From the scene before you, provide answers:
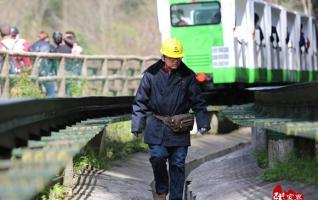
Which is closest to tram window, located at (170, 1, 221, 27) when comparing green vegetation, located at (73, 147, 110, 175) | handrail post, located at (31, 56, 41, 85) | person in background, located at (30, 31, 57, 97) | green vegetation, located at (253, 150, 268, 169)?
person in background, located at (30, 31, 57, 97)

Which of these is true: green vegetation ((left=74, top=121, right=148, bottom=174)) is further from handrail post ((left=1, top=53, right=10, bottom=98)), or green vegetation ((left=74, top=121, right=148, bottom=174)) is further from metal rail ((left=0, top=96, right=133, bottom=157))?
handrail post ((left=1, top=53, right=10, bottom=98))

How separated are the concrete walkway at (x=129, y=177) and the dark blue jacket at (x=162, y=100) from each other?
109cm

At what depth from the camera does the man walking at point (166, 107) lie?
29.8ft

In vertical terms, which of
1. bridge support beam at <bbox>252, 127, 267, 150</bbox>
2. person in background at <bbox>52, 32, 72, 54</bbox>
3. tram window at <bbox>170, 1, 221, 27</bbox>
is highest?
tram window at <bbox>170, 1, 221, 27</bbox>

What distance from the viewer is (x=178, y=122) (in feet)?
29.6

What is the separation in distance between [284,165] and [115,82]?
53.6ft

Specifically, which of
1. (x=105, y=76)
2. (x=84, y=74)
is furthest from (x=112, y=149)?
(x=105, y=76)

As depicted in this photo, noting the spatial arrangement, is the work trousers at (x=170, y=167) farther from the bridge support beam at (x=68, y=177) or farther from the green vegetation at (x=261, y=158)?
the green vegetation at (x=261, y=158)

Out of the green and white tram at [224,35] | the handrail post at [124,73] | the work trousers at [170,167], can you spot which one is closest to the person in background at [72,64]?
the green and white tram at [224,35]

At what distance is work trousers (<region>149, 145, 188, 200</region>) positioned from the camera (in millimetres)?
9164

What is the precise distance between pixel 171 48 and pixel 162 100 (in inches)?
21.8

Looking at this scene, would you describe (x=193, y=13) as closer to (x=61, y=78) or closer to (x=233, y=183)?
(x=61, y=78)

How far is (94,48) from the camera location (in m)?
56.2

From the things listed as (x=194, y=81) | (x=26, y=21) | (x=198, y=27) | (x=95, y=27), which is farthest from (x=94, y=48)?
(x=194, y=81)
